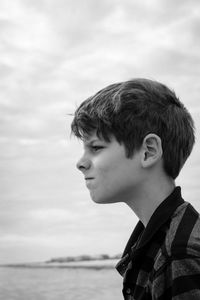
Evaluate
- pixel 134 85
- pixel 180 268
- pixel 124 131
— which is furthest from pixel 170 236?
pixel 134 85

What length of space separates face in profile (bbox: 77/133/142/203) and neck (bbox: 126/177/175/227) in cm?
3

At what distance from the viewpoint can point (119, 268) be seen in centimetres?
251

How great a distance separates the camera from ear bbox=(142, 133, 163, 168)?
234 centimetres

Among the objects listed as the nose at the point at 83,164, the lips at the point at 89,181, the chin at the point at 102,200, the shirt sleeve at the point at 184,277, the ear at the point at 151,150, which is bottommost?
the shirt sleeve at the point at 184,277

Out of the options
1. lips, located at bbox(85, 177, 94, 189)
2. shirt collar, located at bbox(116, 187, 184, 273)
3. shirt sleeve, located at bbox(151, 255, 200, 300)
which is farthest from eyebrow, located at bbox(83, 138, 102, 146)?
shirt sleeve, located at bbox(151, 255, 200, 300)

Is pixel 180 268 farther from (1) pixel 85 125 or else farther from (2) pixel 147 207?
(1) pixel 85 125

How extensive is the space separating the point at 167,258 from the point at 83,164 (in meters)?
0.57

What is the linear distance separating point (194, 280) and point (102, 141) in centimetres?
72

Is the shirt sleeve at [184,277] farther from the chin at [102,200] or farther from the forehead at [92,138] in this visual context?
the forehead at [92,138]

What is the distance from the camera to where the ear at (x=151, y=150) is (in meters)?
2.34

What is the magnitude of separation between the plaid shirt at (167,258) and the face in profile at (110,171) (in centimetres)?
16

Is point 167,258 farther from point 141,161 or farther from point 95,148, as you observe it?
point 95,148

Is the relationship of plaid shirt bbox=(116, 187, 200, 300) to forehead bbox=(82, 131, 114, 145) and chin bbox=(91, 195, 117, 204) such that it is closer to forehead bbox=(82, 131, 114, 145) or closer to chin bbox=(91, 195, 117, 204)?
chin bbox=(91, 195, 117, 204)

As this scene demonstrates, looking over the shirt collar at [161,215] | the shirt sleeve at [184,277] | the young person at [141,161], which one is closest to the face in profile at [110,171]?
the young person at [141,161]
